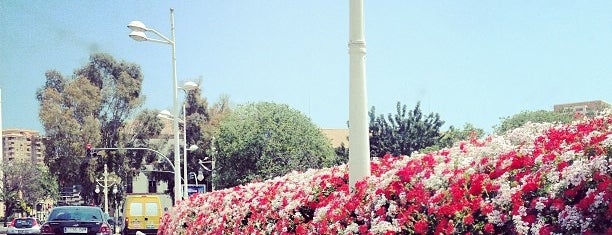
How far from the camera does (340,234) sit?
6574 mm

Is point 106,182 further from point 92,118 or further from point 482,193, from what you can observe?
point 482,193

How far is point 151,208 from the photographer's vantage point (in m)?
30.4

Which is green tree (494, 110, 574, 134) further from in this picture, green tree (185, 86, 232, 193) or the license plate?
the license plate

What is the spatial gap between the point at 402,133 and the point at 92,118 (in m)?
25.5

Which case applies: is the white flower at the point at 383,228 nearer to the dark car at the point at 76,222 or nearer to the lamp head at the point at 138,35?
the dark car at the point at 76,222

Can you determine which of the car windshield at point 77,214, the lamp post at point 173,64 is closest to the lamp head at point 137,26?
the lamp post at point 173,64

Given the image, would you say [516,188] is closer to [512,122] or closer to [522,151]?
[522,151]

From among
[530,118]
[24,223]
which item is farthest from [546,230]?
[530,118]

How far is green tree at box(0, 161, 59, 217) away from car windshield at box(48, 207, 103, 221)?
6552 centimetres

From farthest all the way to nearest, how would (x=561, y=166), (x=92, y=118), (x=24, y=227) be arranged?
1. (x=92, y=118)
2. (x=24, y=227)
3. (x=561, y=166)

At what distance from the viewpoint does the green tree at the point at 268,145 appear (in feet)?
160

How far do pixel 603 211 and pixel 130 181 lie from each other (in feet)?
190

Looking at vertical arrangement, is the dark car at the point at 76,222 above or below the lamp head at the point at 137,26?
below

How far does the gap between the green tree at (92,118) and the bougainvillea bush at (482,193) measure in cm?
5015
